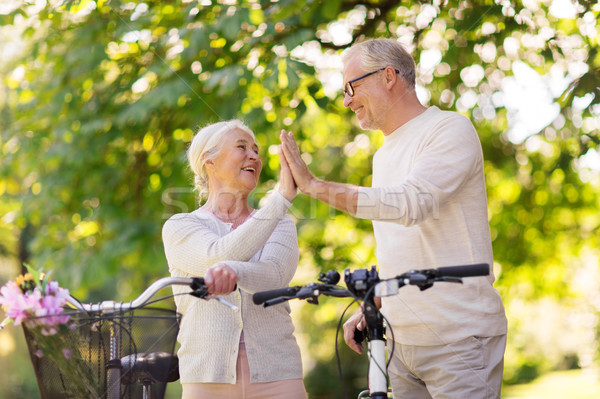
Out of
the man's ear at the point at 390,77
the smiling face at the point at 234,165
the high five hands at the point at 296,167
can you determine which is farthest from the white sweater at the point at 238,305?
the man's ear at the point at 390,77

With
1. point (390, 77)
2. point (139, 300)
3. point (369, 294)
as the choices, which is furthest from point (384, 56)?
point (139, 300)

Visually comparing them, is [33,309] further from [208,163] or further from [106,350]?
[208,163]

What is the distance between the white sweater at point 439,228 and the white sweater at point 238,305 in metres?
0.42

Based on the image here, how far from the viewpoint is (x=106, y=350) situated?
1.99m

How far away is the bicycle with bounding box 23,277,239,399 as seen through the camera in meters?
1.96

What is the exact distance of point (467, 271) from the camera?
6.21 ft

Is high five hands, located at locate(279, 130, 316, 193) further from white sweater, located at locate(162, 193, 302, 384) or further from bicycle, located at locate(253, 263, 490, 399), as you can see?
bicycle, located at locate(253, 263, 490, 399)

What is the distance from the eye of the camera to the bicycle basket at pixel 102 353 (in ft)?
6.43

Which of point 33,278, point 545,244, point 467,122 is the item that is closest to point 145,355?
point 33,278

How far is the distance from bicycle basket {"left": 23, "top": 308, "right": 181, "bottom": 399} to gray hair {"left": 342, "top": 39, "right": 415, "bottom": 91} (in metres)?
1.35

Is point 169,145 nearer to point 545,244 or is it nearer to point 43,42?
point 43,42

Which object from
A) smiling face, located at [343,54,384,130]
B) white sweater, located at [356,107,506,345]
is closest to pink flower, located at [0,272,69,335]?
white sweater, located at [356,107,506,345]

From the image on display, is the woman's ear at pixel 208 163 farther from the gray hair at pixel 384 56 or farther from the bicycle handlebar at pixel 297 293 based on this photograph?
the bicycle handlebar at pixel 297 293

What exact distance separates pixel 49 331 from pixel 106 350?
18 centimetres
